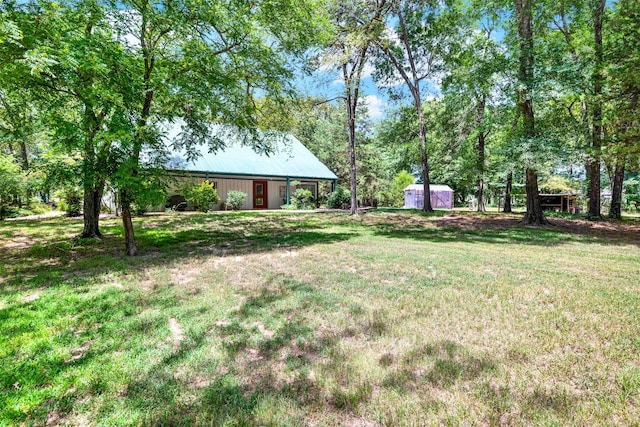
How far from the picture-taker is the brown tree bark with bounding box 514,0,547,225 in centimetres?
999

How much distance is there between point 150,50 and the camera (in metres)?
6.41

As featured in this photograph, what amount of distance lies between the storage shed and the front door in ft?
48.0

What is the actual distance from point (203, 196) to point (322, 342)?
15898 millimetres

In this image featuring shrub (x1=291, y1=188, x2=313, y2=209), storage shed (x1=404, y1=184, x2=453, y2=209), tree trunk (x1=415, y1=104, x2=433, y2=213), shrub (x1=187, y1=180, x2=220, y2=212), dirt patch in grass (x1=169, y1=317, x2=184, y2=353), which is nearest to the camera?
dirt patch in grass (x1=169, y1=317, x2=184, y2=353)

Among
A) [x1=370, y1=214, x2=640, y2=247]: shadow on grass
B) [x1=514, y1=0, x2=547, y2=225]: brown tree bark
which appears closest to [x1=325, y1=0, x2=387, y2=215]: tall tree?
[x1=514, y1=0, x2=547, y2=225]: brown tree bark

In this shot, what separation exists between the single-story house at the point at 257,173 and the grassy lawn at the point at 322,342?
45.5 ft

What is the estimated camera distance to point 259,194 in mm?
22750

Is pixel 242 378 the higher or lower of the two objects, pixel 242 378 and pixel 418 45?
the lower

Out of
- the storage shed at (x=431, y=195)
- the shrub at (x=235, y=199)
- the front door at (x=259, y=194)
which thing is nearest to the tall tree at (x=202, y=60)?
the shrub at (x=235, y=199)

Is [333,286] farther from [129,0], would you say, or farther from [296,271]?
[129,0]

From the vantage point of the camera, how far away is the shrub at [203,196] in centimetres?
1681

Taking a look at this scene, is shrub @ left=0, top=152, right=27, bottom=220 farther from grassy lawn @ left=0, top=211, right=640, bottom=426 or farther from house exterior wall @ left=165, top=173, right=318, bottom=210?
grassy lawn @ left=0, top=211, right=640, bottom=426

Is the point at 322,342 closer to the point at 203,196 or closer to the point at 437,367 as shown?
the point at 437,367

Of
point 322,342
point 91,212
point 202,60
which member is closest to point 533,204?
point 322,342
